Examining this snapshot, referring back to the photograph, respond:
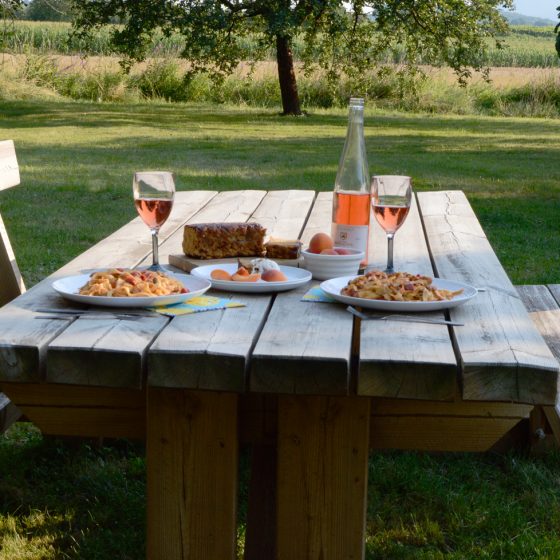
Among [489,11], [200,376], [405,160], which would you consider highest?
[489,11]

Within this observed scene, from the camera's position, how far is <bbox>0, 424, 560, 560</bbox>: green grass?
2.53 metres

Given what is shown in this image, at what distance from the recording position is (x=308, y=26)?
53.3 feet

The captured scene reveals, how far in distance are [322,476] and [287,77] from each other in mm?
15100

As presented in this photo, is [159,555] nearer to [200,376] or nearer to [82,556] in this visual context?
[200,376]

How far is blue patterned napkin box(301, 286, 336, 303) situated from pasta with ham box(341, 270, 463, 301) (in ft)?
0.15

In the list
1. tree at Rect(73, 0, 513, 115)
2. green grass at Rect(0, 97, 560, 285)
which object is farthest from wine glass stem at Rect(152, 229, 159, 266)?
tree at Rect(73, 0, 513, 115)

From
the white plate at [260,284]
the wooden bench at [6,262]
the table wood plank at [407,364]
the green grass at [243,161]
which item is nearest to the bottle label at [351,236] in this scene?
the white plate at [260,284]

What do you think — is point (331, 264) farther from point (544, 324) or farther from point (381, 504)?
point (544, 324)

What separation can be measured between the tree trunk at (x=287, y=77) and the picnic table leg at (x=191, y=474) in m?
15.0

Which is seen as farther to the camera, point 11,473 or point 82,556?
point 11,473

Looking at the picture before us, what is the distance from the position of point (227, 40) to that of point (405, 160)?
636 centimetres

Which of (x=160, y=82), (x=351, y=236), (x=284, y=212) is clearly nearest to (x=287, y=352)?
(x=351, y=236)

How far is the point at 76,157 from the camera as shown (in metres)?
10.6

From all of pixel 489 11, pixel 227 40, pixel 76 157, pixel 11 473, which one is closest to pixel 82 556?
pixel 11 473
